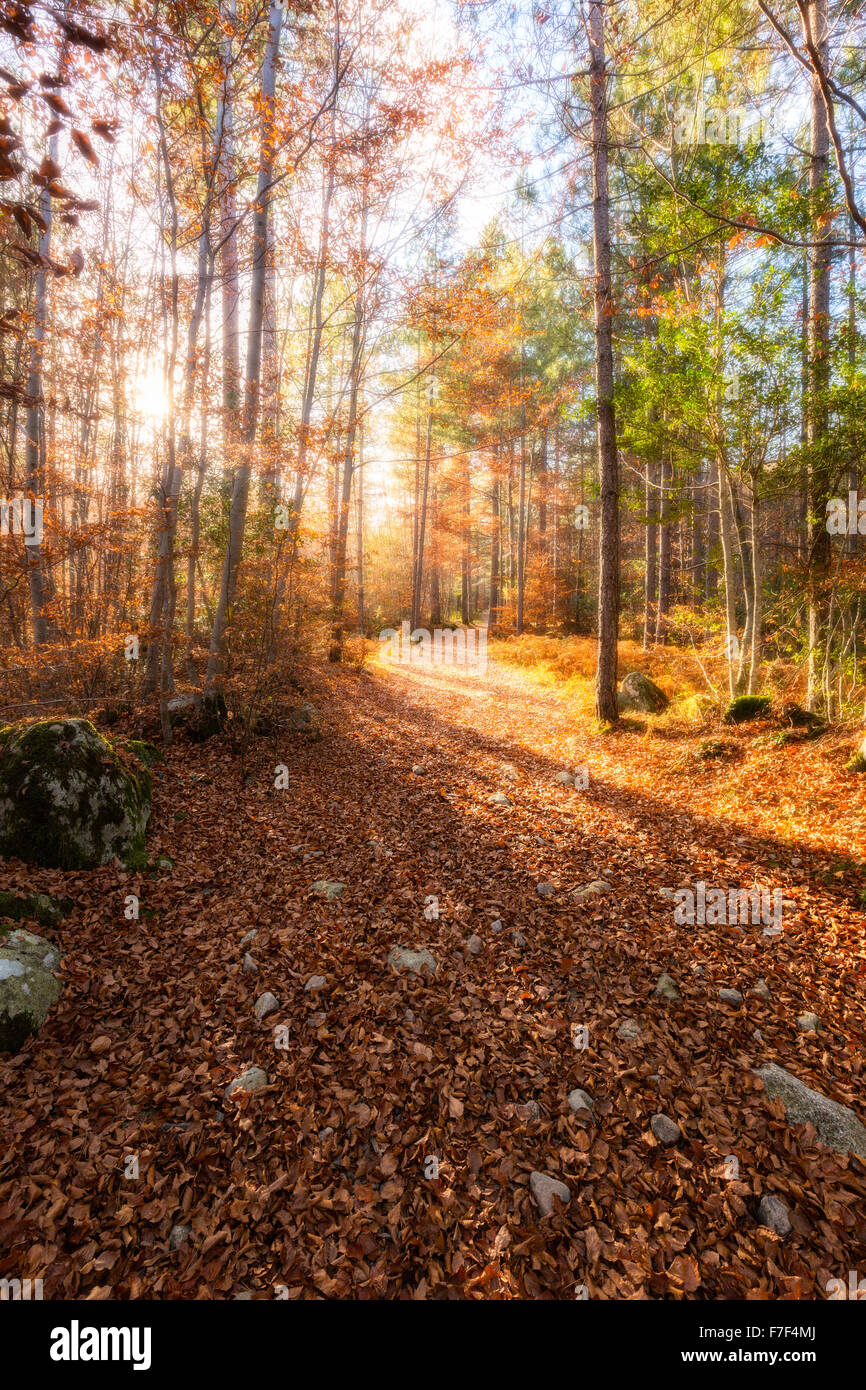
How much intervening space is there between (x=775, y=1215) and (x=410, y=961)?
241 cm

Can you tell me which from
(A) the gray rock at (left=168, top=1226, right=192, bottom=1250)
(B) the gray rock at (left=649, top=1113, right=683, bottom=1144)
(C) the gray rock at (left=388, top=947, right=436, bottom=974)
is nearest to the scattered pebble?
(B) the gray rock at (left=649, top=1113, right=683, bottom=1144)

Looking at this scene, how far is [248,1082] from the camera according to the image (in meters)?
3.09

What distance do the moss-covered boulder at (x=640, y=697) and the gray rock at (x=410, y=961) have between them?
7.34 m

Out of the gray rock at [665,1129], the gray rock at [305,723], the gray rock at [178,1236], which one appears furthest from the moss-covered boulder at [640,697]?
→ the gray rock at [178,1236]

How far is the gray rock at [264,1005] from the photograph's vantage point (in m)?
3.57

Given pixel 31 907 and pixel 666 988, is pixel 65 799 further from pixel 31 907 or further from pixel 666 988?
pixel 666 988

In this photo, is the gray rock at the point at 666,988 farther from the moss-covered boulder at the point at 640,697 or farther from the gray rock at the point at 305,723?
the moss-covered boulder at the point at 640,697

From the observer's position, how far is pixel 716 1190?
2.50m

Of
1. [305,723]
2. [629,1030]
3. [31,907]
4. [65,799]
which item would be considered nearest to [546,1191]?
[629,1030]

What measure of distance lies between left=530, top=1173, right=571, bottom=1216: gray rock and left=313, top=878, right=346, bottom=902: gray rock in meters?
2.71

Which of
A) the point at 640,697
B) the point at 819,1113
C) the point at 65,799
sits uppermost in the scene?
the point at 640,697

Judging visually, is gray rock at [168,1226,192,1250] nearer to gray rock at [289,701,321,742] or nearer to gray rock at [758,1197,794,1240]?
gray rock at [758,1197,794,1240]
